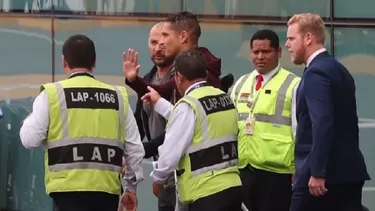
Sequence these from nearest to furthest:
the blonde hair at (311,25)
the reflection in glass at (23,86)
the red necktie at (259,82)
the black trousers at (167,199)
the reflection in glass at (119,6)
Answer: the blonde hair at (311,25) < the black trousers at (167,199) < the red necktie at (259,82) < the reflection in glass at (119,6) < the reflection in glass at (23,86)

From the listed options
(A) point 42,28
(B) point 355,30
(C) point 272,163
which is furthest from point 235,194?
(A) point 42,28

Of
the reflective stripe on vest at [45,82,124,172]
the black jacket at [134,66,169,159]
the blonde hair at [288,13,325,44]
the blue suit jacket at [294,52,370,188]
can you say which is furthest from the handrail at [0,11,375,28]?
the reflective stripe on vest at [45,82,124,172]

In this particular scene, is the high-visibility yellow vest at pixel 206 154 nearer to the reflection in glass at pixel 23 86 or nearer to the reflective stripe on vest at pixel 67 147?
the reflective stripe on vest at pixel 67 147

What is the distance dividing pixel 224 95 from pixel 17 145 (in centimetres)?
527

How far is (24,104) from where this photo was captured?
38.8 feet

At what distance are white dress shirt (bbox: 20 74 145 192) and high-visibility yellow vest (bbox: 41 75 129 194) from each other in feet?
0.15

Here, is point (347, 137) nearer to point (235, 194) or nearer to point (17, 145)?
point (235, 194)

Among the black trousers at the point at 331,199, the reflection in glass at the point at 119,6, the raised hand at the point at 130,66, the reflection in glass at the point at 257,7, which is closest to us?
the black trousers at the point at 331,199

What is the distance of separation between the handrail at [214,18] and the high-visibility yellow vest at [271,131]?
2395mm

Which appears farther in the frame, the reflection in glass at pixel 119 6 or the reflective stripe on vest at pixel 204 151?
the reflection in glass at pixel 119 6

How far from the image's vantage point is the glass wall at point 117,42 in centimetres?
1064

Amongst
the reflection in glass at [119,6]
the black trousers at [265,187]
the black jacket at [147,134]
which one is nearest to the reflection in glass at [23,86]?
the reflection in glass at [119,6]

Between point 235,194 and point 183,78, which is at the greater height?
point 183,78

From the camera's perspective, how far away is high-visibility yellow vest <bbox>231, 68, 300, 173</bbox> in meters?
8.30
